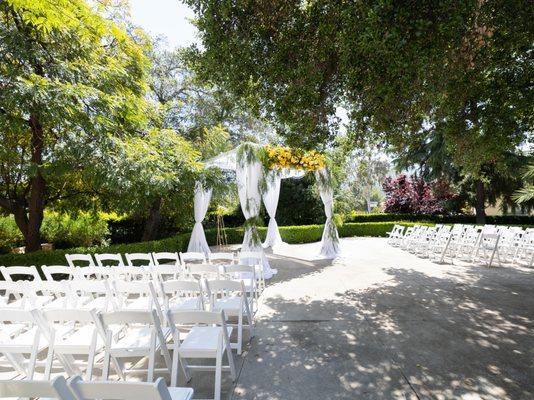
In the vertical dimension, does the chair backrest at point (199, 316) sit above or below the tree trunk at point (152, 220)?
below

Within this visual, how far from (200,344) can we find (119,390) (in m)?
1.58

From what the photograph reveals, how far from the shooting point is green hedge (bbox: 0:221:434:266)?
7.65 meters

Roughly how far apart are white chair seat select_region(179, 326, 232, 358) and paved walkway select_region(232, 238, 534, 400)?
471 millimetres

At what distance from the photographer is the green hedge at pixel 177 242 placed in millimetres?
7652

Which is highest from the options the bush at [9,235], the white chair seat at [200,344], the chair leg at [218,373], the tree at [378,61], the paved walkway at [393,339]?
the tree at [378,61]

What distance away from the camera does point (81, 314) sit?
2.92 meters

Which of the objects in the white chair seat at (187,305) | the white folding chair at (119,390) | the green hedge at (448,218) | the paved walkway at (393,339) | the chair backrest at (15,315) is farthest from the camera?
the green hedge at (448,218)

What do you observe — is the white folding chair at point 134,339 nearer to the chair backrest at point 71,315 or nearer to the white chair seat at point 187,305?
the chair backrest at point 71,315

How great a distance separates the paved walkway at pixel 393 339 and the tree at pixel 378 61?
9.51 feet

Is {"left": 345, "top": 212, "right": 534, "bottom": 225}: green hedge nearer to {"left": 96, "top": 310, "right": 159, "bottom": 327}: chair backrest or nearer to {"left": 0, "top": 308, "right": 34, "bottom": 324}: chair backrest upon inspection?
{"left": 96, "top": 310, "right": 159, "bottom": 327}: chair backrest

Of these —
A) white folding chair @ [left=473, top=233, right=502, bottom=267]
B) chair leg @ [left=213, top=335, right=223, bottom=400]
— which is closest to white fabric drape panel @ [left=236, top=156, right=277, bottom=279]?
chair leg @ [left=213, top=335, right=223, bottom=400]

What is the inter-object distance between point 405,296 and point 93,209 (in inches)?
335

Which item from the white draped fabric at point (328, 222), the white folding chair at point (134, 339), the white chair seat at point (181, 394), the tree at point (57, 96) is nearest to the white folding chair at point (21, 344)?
the white folding chair at point (134, 339)

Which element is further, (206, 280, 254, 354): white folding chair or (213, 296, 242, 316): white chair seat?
(213, 296, 242, 316): white chair seat
